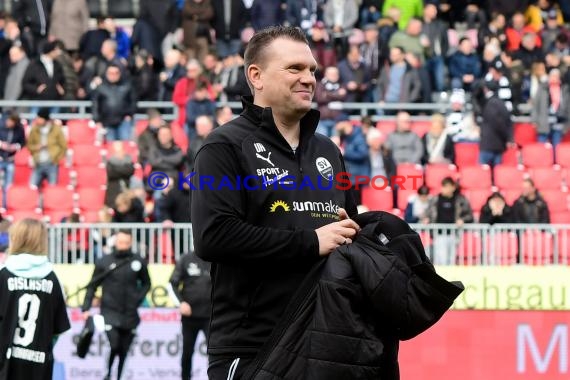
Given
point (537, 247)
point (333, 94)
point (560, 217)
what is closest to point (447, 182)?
point (537, 247)

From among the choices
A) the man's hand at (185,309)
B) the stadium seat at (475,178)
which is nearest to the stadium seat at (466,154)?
the stadium seat at (475,178)

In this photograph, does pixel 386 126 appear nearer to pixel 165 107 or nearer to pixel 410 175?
pixel 410 175

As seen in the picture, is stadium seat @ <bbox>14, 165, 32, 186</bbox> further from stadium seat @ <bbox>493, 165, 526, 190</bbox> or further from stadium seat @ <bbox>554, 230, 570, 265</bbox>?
stadium seat @ <bbox>554, 230, 570, 265</bbox>

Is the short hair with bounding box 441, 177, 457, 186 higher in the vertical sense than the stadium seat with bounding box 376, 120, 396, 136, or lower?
lower

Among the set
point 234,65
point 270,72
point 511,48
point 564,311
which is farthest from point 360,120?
point 270,72

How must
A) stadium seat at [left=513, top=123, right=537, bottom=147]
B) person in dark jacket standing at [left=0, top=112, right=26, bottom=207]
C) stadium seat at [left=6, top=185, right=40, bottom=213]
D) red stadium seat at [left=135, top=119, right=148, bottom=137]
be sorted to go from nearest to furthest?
stadium seat at [left=6, top=185, right=40, bottom=213] → person in dark jacket standing at [left=0, top=112, right=26, bottom=207] → red stadium seat at [left=135, top=119, right=148, bottom=137] → stadium seat at [left=513, top=123, right=537, bottom=147]

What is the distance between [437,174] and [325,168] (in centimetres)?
1346

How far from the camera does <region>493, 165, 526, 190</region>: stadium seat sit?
61.7 ft

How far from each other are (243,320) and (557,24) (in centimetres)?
1805

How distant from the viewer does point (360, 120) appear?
1942 centimetres

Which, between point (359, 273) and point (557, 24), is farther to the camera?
point (557, 24)

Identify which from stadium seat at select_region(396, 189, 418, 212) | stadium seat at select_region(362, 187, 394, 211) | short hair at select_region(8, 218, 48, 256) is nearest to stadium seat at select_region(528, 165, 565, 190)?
stadium seat at select_region(396, 189, 418, 212)

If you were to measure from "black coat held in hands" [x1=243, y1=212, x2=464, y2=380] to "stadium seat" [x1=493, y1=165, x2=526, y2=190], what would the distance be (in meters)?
14.1

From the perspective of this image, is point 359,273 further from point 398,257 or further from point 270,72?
point 270,72
